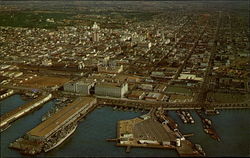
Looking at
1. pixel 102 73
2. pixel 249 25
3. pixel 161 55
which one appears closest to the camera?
pixel 102 73

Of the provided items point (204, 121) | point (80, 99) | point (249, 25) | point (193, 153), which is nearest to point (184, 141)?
point (193, 153)

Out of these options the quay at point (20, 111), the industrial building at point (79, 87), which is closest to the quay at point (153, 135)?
the industrial building at point (79, 87)

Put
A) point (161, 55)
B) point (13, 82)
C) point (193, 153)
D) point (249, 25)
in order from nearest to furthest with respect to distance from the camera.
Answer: point (193, 153), point (13, 82), point (161, 55), point (249, 25)

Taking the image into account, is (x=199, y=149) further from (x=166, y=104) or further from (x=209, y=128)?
(x=166, y=104)

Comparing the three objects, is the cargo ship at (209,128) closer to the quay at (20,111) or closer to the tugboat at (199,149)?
the tugboat at (199,149)

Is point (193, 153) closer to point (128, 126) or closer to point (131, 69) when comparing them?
point (128, 126)

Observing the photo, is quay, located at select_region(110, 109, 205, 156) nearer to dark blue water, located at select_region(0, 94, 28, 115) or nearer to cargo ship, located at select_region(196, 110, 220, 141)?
cargo ship, located at select_region(196, 110, 220, 141)

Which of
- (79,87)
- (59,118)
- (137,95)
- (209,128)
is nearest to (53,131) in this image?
(59,118)

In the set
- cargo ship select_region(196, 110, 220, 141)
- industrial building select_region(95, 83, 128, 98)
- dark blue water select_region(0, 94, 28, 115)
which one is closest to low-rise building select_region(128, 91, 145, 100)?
industrial building select_region(95, 83, 128, 98)
